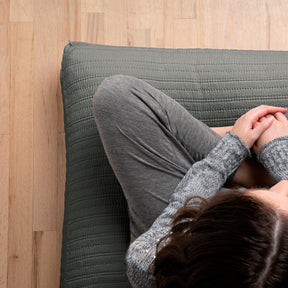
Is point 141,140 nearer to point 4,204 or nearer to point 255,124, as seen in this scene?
point 255,124

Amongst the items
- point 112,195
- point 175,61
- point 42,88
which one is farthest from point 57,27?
point 112,195

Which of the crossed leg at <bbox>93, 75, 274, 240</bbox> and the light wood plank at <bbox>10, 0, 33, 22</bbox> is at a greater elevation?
the light wood plank at <bbox>10, 0, 33, 22</bbox>

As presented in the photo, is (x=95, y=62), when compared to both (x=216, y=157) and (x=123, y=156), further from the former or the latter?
(x=216, y=157)

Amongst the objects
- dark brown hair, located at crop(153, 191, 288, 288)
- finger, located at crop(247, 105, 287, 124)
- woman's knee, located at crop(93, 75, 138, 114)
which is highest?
woman's knee, located at crop(93, 75, 138, 114)

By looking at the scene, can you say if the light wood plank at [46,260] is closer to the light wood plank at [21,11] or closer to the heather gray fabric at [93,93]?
the heather gray fabric at [93,93]

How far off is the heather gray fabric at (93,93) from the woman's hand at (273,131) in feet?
0.31

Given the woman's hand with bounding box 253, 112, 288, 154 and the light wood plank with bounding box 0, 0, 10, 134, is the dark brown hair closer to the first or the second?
the woman's hand with bounding box 253, 112, 288, 154

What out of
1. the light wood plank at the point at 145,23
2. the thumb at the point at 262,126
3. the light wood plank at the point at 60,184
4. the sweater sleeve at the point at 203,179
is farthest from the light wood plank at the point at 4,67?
the thumb at the point at 262,126

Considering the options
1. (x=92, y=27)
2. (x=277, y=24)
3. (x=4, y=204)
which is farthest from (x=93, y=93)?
(x=277, y=24)

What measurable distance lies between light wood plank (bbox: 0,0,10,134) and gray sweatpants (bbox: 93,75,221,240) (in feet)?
1.71

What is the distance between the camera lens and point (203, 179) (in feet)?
2.56

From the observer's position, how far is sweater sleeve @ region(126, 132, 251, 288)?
2.30 ft

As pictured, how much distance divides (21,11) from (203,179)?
86 cm

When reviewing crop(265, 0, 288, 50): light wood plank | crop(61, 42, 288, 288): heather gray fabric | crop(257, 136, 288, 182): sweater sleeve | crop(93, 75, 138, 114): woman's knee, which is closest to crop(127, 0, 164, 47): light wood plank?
crop(61, 42, 288, 288): heather gray fabric
